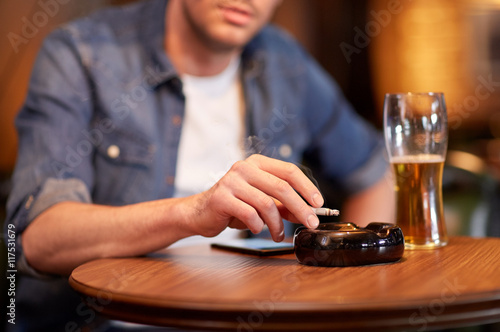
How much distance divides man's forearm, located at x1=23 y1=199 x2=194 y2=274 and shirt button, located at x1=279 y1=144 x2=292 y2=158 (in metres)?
0.74

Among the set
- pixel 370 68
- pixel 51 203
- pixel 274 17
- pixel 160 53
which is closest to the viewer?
pixel 51 203

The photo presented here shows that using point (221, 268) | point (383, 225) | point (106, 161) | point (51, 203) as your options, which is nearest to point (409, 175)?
point (383, 225)

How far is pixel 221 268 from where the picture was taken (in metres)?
0.78

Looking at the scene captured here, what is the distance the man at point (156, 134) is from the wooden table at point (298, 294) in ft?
0.39

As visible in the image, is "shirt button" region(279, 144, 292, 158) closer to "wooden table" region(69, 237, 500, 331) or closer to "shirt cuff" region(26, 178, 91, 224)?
"shirt cuff" region(26, 178, 91, 224)

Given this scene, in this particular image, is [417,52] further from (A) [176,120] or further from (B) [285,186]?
(B) [285,186]

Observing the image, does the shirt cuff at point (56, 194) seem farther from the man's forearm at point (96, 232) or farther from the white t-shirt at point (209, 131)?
the white t-shirt at point (209, 131)

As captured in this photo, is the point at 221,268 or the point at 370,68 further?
the point at 370,68

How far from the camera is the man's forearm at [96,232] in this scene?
0.90m

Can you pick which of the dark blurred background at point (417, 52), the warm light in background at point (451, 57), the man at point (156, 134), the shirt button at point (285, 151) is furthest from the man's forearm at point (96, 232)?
the warm light in background at point (451, 57)

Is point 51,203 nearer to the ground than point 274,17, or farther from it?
nearer to the ground

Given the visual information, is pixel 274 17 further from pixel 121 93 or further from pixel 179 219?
pixel 179 219

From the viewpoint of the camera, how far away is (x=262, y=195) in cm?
78

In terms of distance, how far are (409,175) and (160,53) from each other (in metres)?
0.81
